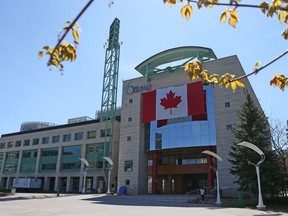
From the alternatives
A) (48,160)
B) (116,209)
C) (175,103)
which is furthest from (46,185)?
(116,209)

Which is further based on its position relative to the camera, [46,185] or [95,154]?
[46,185]

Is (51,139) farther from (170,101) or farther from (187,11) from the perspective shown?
(187,11)

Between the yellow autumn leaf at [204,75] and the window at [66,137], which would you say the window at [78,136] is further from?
the yellow autumn leaf at [204,75]

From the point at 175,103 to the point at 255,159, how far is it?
18.1 meters

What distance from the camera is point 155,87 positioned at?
1838 inches

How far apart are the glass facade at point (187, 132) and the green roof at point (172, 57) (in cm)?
565

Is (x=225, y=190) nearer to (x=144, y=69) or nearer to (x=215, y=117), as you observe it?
(x=215, y=117)

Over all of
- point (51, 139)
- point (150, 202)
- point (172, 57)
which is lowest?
point (150, 202)

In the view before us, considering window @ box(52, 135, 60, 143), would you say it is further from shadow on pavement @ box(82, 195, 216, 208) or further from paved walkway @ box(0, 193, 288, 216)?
paved walkway @ box(0, 193, 288, 216)

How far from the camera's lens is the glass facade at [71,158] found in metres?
58.6

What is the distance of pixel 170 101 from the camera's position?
140 ft

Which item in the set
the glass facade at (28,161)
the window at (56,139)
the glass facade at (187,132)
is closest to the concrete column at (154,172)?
the glass facade at (187,132)

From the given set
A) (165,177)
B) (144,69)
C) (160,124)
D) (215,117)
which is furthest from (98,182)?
(215,117)

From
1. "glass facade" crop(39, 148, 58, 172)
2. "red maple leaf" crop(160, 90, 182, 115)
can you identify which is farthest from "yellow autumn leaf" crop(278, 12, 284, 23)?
"glass facade" crop(39, 148, 58, 172)
